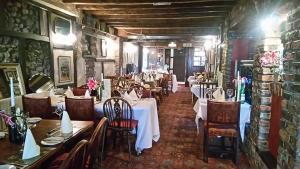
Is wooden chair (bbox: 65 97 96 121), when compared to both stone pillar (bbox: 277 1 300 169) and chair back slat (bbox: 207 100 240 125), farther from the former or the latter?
stone pillar (bbox: 277 1 300 169)

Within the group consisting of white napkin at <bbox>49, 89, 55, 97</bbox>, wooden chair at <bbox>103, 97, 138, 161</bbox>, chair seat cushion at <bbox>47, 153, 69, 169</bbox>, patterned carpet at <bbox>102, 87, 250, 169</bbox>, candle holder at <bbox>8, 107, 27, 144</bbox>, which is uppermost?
white napkin at <bbox>49, 89, 55, 97</bbox>

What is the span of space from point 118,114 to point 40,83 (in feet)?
5.42

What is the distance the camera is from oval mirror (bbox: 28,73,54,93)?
3.76 metres

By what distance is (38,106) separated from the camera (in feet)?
10.5

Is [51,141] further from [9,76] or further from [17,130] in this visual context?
[9,76]

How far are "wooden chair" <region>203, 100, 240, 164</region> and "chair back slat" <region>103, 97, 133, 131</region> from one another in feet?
3.60

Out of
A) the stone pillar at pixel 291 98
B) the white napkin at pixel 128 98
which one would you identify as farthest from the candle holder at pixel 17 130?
the stone pillar at pixel 291 98

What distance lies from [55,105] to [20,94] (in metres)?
0.55

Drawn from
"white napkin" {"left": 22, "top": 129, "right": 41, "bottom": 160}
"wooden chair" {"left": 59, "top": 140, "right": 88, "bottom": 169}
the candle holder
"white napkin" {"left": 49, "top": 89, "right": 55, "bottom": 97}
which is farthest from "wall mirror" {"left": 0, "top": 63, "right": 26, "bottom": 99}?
"wooden chair" {"left": 59, "top": 140, "right": 88, "bottom": 169}

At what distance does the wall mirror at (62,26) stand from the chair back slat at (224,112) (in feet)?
10.4

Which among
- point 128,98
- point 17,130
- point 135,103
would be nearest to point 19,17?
point 128,98

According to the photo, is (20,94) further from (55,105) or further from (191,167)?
(191,167)

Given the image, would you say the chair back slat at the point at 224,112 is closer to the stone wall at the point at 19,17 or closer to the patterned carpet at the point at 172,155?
the patterned carpet at the point at 172,155

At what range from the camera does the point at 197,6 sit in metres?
4.58
